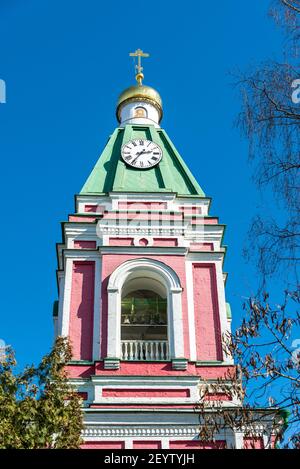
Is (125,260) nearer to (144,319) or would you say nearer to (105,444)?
(144,319)

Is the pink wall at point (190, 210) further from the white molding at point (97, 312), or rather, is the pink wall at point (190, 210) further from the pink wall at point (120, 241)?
the white molding at point (97, 312)

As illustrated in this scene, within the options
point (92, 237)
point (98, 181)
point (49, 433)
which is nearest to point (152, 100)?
point (98, 181)

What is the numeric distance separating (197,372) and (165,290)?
2.44 m

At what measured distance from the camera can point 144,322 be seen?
16.3 m

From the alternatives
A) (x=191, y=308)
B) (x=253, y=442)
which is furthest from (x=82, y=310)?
(x=253, y=442)

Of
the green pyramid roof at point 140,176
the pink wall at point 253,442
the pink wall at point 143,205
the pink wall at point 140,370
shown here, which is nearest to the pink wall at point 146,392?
the pink wall at point 140,370

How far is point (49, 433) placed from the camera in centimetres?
1024

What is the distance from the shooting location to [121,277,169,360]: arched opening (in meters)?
15.3

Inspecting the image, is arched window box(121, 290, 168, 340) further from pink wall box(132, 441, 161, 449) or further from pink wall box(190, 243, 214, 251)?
pink wall box(132, 441, 161, 449)

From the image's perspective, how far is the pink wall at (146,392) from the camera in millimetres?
14523

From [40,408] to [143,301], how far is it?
6551mm

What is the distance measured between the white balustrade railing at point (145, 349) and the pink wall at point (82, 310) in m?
0.78

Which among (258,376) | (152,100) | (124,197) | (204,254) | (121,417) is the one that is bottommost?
(258,376)

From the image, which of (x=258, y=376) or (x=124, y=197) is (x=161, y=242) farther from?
(x=258, y=376)
